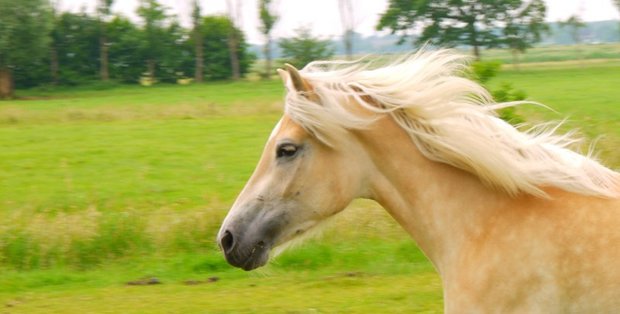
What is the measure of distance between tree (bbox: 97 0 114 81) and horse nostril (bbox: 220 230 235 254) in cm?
5576

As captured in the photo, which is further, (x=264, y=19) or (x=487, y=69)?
(x=264, y=19)

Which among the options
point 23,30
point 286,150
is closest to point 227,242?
point 286,150

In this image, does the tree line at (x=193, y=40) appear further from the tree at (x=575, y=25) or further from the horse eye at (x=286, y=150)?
the horse eye at (x=286, y=150)

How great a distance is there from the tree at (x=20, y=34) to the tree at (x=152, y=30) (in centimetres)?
797

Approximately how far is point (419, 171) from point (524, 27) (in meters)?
59.7

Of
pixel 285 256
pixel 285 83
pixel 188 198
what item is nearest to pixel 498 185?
pixel 285 83

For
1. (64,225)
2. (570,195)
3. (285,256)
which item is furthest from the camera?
(64,225)

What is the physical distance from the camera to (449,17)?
2324 inches

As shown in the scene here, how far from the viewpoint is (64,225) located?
10.8 meters

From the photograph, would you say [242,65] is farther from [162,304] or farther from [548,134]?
[548,134]

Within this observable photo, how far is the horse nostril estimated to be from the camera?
374 cm

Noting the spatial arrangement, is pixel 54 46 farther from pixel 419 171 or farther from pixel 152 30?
pixel 419 171

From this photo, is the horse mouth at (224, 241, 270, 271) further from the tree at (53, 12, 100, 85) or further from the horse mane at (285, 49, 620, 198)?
the tree at (53, 12, 100, 85)

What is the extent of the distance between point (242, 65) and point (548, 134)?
59.0 metres
